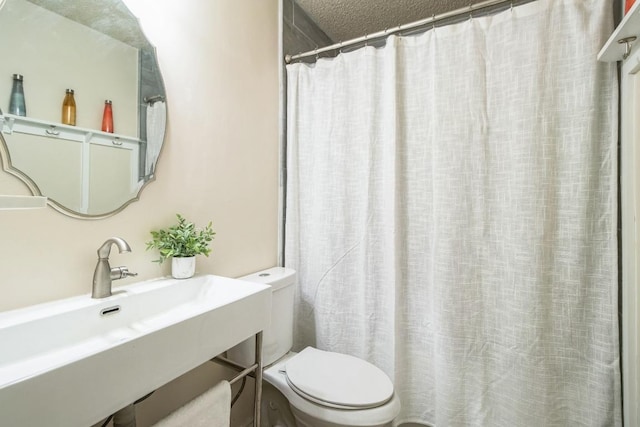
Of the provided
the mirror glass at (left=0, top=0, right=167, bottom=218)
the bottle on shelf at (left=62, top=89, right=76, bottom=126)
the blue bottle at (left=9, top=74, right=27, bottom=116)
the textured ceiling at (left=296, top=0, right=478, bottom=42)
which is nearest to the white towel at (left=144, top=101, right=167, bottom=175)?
the mirror glass at (left=0, top=0, right=167, bottom=218)

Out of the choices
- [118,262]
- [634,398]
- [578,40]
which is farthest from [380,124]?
[634,398]

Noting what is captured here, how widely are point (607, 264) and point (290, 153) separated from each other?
149 cm

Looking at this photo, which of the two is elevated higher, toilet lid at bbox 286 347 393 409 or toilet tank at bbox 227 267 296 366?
toilet tank at bbox 227 267 296 366

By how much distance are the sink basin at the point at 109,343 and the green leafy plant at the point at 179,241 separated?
0.11 meters

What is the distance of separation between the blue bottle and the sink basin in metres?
0.54

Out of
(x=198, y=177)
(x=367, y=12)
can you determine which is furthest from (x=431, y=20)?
(x=198, y=177)

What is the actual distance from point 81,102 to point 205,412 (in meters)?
1.03

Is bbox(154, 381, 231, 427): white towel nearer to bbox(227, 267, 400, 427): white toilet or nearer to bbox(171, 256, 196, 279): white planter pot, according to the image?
bbox(227, 267, 400, 427): white toilet

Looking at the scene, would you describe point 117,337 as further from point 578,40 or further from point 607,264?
point 578,40

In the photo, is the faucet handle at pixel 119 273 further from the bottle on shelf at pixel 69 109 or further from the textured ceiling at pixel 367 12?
the textured ceiling at pixel 367 12

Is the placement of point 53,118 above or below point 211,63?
below

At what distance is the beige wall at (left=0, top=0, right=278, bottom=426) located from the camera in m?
0.85

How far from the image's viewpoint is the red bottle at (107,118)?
3.25ft

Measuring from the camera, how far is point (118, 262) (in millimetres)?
1015
